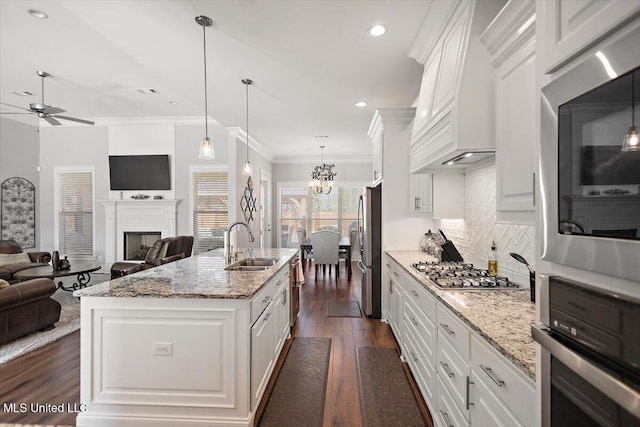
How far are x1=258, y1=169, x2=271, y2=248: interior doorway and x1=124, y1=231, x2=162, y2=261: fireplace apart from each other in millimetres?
2293

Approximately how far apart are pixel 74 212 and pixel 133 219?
4.66 ft

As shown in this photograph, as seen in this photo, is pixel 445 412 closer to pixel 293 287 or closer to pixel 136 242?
pixel 293 287

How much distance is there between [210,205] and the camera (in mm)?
6434

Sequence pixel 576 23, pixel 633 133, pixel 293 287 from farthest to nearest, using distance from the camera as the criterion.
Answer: pixel 293 287 < pixel 576 23 < pixel 633 133

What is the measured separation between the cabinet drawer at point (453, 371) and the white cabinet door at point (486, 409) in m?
0.06

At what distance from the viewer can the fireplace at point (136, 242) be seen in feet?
21.1

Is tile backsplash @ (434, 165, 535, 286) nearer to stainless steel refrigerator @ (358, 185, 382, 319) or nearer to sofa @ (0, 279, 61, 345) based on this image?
stainless steel refrigerator @ (358, 185, 382, 319)

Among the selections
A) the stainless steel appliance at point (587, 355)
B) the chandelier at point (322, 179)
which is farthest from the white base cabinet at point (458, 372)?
the chandelier at point (322, 179)

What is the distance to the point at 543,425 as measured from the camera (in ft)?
2.57

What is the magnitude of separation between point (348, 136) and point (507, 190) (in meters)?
4.82

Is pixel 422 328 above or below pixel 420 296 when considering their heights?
below

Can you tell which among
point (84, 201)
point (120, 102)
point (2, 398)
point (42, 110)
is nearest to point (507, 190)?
point (2, 398)

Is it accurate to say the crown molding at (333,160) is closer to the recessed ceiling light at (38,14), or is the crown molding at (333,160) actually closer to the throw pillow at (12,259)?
the throw pillow at (12,259)

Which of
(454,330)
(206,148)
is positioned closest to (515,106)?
(454,330)
